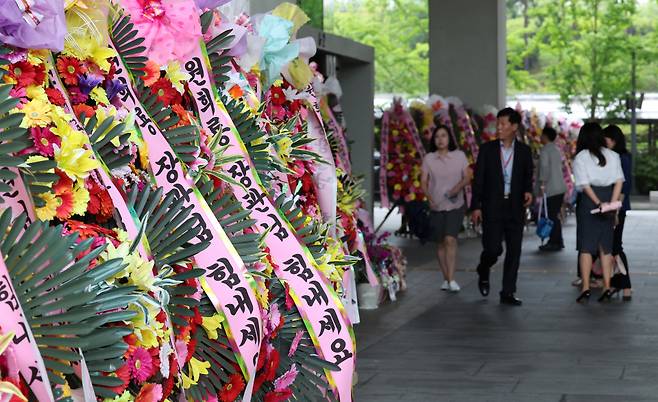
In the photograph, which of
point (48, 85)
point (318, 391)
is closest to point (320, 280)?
point (318, 391)

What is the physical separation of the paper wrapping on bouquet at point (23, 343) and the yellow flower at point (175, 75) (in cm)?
177

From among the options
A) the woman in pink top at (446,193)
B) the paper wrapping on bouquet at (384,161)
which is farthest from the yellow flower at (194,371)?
the paper wrapping on bouquet at (384,161)

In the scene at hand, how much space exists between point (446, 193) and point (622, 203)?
5.72ft

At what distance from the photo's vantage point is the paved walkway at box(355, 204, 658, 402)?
24.6ft

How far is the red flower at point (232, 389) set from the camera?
422 cm

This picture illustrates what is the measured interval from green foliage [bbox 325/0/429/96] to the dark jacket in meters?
27.8

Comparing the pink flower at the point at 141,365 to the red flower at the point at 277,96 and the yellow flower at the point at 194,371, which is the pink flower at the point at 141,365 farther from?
the red flower at the point at 277,96

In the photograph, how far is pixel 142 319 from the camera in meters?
3.41

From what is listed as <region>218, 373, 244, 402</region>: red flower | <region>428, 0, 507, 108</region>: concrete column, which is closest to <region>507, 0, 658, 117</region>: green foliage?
<region>428, 0, 507, 108</region>: concrete column

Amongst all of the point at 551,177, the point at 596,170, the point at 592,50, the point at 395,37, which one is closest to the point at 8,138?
the point at 596,170

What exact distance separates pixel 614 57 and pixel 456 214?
2638 centimetres

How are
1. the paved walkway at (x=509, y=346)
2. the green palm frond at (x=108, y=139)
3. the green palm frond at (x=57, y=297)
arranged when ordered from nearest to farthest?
the green palm frond at (x=57, y=297), the green palm frond at (x=108, y=139), the paved walkway at (x=509, y=346)

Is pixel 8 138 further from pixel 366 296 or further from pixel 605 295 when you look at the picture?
pixel 605 295

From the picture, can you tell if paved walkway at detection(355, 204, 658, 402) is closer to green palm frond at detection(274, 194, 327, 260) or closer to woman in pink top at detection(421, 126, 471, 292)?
woman in pink top at detection(421, 126, 471, 292)
